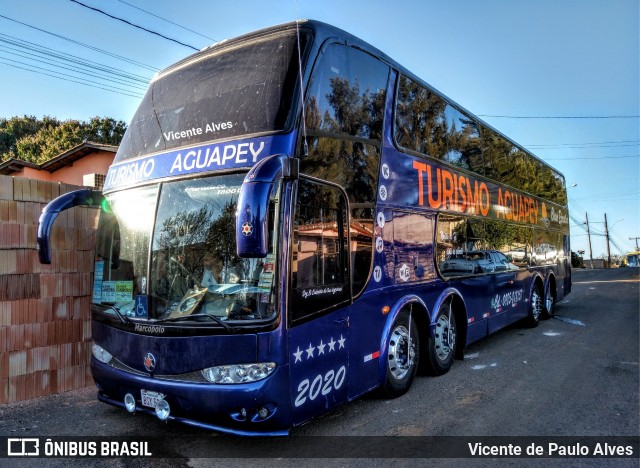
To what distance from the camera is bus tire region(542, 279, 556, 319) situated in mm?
10742

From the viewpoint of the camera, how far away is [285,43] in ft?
13.6

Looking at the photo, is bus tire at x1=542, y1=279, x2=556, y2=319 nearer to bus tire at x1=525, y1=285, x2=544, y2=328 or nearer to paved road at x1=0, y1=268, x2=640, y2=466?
bus tire at x1=525, y1=285, x2=544, y2=328

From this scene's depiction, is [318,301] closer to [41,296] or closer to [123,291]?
[123,291]

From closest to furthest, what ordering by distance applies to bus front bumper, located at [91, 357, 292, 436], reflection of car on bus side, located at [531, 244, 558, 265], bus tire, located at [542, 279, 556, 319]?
bus front bumper, located at [91, 357, 292, 436], reflection of car on bus side, located at [531, 244, 558, 265], bus tire, located at [542, 279, 556, 319]

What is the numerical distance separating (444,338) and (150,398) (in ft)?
13.2

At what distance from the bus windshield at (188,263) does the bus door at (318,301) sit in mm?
299

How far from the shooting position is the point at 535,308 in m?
10.1

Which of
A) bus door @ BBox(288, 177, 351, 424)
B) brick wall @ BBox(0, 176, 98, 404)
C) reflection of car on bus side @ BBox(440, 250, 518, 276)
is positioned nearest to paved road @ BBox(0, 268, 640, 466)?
brick wall @ BBox(0, 176, 98, 404)

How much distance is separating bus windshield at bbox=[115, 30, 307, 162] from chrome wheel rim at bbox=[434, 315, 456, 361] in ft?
12.4

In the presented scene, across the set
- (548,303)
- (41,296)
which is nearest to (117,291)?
(41,296)

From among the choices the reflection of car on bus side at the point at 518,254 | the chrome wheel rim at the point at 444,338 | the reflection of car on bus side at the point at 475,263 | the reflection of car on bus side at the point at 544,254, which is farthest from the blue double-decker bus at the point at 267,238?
the reflection of car on bus side at the point at 544,254

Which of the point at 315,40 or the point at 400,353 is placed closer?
the point at 315,40

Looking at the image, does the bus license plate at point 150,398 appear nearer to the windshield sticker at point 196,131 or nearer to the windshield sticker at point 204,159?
the windshield sticker at point 204,159

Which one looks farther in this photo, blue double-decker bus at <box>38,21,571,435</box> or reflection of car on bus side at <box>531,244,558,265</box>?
reflection of car on bus side at <box>531,244,558,265</box>
